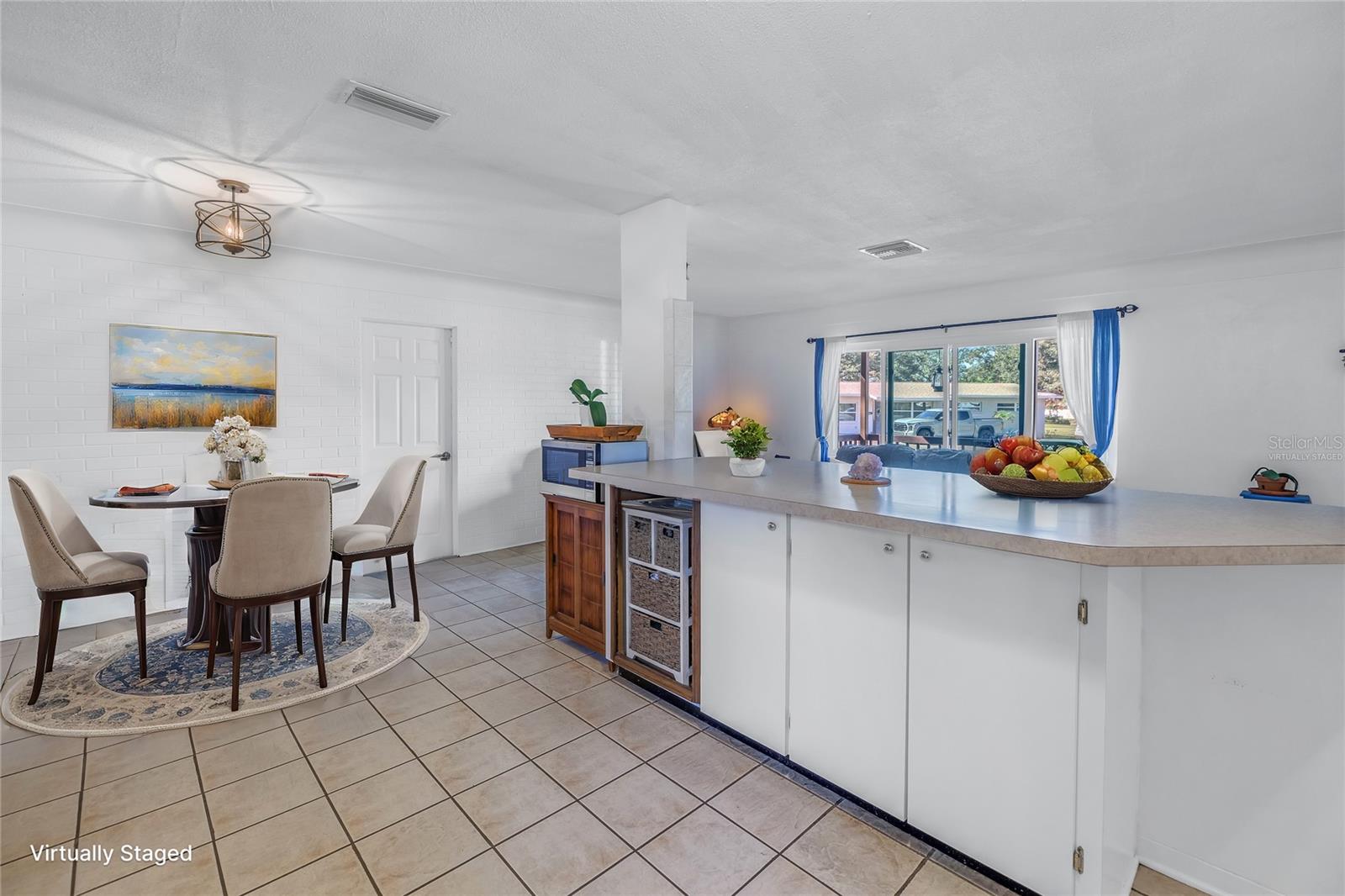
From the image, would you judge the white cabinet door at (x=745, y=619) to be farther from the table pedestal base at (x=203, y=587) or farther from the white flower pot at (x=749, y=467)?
the table pedestal base at (x=203, y=587)

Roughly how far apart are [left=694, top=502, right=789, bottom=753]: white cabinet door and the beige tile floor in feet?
0.48

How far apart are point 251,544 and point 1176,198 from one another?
4.97 meters

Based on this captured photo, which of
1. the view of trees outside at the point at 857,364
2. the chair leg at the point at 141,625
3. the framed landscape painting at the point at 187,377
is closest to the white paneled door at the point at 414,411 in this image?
the framed landscape painting at the point at 187,377

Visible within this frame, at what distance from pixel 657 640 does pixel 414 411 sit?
3.47 metres

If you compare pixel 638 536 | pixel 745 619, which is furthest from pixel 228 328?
pixel 745 619

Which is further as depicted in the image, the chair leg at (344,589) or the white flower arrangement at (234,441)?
the chair leg at (344,589)

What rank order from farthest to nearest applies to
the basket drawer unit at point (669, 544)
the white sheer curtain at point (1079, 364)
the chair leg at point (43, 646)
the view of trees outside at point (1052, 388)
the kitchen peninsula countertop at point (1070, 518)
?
the view of trees outside at point (1052, 388), the white sheer curtain at point (1079, 364), the chair leg at point (43, 646), the basket drawer unit at point (669, 544), the kitchen peninsula countertop at point (1070, 518)

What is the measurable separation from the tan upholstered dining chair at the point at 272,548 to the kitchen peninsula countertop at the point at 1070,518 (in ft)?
4.87

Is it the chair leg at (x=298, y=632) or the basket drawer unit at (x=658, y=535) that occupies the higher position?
the basket drawer unit at (x=658, y=535)

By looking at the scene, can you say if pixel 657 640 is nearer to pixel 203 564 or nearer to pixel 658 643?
pixel 658 643

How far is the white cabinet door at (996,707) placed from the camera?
1.48 metres

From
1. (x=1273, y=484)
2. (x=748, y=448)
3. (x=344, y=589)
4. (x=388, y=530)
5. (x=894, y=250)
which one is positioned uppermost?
(x=894, y=250)

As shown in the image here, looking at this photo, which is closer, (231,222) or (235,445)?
(235,445)

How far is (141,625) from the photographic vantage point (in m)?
2.82
